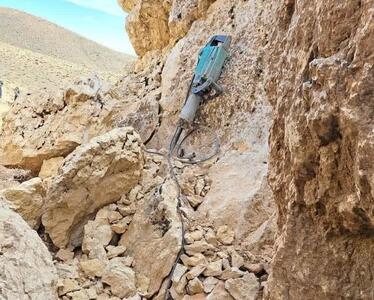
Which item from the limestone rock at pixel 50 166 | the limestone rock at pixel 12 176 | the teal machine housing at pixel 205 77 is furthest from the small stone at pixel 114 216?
the limestone rock at pixel 12 176

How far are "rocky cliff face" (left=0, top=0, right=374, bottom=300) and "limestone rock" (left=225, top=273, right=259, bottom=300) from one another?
0.5 inches

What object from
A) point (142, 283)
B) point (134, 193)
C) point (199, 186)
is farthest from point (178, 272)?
point (199, 186)

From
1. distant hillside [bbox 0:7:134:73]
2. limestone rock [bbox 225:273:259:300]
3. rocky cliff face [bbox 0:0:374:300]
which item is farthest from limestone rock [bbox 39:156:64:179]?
distant hillside [bbox 0:7:134:73]

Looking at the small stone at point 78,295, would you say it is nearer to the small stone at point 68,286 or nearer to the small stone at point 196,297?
the small stone at point 68,286

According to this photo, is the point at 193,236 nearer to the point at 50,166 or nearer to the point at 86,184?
the point at 86,184

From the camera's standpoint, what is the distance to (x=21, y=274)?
3186 mm

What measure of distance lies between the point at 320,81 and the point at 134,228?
304 cm

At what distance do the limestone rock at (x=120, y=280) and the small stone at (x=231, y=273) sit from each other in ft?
2.88

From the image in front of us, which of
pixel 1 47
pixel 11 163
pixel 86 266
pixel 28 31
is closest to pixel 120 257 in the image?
pixel 86 266

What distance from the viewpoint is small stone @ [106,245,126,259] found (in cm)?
437

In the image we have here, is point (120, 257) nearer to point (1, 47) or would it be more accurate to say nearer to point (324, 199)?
point (324, 199)

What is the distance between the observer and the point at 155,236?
14.6 ft

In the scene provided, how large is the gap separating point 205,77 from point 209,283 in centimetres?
334

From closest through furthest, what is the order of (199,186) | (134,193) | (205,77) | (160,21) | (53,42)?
1. (134,193)
2. (199,186)
3. (205,77)
4. (160,21)
5. (53,42)
